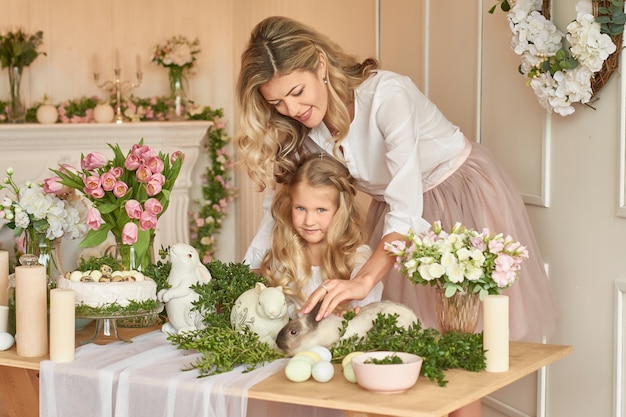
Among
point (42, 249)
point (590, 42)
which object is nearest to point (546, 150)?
point (590, 42)

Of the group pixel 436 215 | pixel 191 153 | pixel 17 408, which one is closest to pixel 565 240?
pixel 436 215

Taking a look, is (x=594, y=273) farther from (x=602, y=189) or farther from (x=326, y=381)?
(x=326, y=381)

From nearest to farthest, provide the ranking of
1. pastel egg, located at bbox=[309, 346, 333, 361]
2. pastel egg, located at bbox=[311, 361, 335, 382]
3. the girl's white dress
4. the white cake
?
pastel egg, located at bbox=[311, 361, 335, 382]
pastel egg, located at bbox=[309, 346, 333, 361]
the white cake
the girl's white dress

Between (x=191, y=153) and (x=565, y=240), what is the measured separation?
325 centimetres

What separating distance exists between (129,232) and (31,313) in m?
0.33

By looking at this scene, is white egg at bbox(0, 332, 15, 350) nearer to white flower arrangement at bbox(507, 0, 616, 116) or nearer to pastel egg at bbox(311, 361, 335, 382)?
pastel egg at bbox(311, 361, 335, 382)

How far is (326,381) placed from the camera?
211 centimetres

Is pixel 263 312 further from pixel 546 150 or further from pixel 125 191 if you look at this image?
pixel 546 150

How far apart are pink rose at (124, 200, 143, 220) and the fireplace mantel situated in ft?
9.57

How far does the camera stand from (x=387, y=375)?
78.7 inches

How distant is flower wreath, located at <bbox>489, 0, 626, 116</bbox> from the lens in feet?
9.45

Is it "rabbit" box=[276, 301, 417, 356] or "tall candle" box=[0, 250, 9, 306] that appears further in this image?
"tall candle" box=[0, 250, 9, 306]

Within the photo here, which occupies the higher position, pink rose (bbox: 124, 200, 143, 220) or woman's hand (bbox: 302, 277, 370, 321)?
pink rose (bbox: 124, 200, 143, 220)

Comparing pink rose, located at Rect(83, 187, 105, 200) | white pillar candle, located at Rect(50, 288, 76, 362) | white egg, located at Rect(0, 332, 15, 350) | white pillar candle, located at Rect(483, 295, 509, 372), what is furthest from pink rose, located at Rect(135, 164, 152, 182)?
white pillar candle, located at Rect(483, 295, 509, 372)
